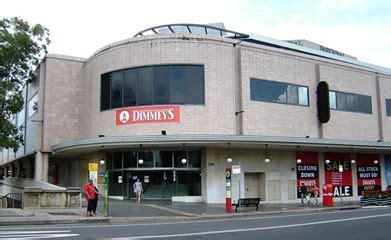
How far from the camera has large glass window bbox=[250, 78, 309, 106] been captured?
33.0 meters

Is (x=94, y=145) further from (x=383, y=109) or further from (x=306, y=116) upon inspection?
(x=383, y=109)

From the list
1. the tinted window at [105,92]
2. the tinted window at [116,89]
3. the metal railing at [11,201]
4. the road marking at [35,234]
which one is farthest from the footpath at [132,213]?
the tinted window at [105,92]

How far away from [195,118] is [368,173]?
19.3 m

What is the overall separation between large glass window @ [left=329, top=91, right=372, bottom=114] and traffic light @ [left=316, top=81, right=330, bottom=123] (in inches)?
69.1

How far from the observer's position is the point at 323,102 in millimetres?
35938

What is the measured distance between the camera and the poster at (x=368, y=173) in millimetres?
39938

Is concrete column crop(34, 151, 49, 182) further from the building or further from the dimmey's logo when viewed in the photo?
the dimmey's logo

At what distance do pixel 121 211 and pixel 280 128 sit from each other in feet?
48.3

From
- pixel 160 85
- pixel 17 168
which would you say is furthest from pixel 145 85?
pixel 17 168

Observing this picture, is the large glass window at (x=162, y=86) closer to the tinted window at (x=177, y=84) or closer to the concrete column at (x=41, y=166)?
the tinted window at (x=177, y=84)

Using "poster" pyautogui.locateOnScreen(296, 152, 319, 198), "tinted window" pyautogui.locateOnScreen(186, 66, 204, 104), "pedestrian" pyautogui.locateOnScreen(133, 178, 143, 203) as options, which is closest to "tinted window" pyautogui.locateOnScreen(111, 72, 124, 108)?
"tinted window" pyautogui.locateOnScreen(186, 66, 204, 104)

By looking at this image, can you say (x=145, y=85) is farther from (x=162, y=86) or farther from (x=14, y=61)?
(x=14, y=61)

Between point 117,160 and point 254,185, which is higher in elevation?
point 117,160

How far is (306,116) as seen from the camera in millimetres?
35531
